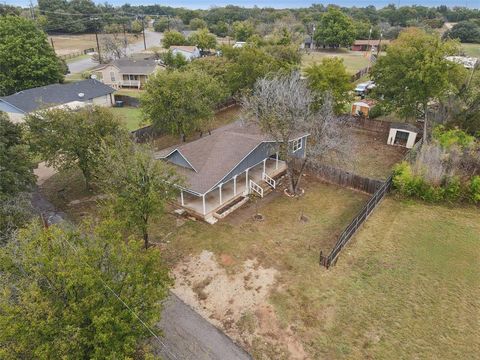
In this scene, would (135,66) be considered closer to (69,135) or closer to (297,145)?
(297,145)

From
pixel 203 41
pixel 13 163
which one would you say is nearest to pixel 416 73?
pixel 13 163

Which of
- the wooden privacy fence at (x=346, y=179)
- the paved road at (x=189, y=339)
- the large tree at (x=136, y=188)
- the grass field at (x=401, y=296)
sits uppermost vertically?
the large tree at (x=136, y=188)

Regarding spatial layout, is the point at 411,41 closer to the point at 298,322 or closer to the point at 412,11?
the point at 298,322

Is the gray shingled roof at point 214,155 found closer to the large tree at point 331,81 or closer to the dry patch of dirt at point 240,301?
the dry patch of dirt at point 240,301

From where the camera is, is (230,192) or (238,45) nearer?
(230,192)

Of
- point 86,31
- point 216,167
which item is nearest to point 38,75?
point 216,167

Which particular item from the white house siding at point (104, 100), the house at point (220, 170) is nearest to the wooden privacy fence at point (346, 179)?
the house at point (220, 170)
